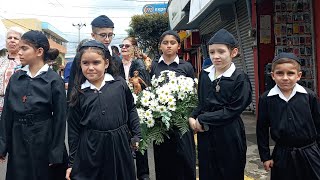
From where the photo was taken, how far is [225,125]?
137 inches

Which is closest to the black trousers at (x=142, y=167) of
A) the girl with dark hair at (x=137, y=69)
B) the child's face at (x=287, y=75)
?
the girl with dark hair at (x=137, y=69)

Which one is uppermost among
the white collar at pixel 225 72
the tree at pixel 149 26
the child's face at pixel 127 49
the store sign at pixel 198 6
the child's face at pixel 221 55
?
Answer: the tree at pixel 149 26

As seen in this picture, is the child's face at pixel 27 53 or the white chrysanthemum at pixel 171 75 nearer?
the child's face at pixel 27 53

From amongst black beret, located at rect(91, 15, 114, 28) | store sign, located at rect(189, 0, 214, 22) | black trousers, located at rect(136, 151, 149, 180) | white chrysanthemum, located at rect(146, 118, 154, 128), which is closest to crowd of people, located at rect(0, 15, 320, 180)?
white chrysanthemum, located at rect(146, 118, 154, 128)

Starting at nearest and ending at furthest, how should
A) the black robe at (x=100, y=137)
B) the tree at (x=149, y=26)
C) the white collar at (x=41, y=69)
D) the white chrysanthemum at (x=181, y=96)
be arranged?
the black robe at (x=100, y=137) < the white collar at (x=41, y=69) < the white chrysanthemum at (x=181, y=96) < the tree at (x=149, y=26)

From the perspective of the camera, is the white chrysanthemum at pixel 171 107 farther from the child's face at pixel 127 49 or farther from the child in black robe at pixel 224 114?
the child's face at pixel 127 49

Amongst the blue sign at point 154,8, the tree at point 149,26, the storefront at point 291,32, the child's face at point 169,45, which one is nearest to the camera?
the child's face at point 169,45

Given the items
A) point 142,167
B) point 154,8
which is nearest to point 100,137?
point 142,167

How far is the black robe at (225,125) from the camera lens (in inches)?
135

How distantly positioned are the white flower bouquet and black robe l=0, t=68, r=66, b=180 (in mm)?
829

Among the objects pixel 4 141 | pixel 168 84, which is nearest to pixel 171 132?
pixel 168 84

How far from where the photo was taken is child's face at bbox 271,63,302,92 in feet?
10.8

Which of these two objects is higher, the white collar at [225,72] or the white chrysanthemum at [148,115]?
the white collar at [225,72]

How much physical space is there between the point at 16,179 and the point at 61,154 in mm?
479
